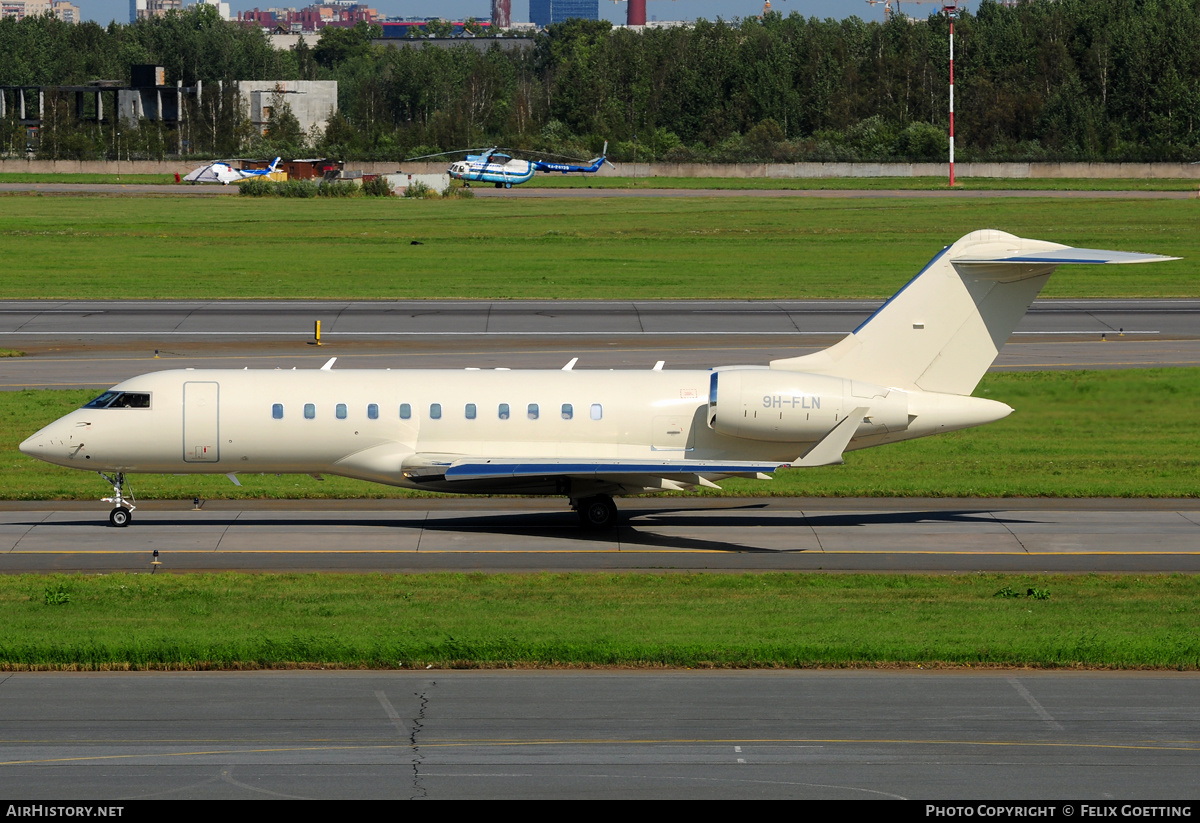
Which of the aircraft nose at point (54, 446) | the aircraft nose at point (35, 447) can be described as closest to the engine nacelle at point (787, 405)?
the aircraft nose at point (54, 446)

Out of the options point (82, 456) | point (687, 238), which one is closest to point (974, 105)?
point (687, 238)

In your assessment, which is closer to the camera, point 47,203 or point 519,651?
point 519,651

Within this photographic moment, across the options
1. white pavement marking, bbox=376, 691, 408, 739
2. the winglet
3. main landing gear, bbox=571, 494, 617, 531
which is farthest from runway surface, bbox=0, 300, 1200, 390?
white pavement marking, bbox=376, 691, 408, 739

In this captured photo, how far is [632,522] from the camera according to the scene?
3155cm

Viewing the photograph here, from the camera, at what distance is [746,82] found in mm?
195500

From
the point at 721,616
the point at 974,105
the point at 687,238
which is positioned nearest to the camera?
the point at 721,616

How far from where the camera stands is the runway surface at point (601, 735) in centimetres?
1584

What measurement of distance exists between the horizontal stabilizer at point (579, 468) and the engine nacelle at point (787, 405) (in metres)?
1.00

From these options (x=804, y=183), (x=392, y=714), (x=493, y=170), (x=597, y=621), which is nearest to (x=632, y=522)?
(x=597, y=621)

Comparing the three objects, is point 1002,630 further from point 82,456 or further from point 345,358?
point 345,358

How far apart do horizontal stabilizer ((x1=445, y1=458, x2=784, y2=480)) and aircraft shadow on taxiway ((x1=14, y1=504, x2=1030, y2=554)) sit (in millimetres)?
1699

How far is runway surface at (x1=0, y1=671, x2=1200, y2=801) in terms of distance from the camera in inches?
623

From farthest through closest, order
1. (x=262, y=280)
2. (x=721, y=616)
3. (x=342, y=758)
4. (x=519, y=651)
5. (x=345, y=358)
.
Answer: (x=262, y=280) → (x=345, y=358) → (x=721, y=616) → (x=519, y=651) → (x=342, y=758)
